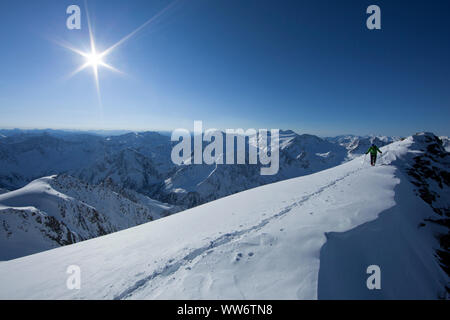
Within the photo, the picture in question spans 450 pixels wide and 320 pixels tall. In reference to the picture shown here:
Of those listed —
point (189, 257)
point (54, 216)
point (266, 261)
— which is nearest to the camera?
point (266, 261)

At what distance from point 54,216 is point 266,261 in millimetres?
50564

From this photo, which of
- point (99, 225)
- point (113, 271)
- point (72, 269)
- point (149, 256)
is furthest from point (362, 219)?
point (99, 225)

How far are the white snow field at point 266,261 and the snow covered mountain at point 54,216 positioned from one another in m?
24.9

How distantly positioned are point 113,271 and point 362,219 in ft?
32.2

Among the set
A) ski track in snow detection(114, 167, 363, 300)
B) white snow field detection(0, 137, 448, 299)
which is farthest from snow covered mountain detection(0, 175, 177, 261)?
ski track in snow detection(114, 167, 363, 300)

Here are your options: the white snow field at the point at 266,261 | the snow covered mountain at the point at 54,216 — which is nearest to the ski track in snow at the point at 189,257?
the white snow field at the point at 266,261

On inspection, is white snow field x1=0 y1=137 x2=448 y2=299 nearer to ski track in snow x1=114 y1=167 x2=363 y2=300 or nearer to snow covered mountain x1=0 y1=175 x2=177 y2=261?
ski track in snow x1=114 y1=167 x2=363 y2=300

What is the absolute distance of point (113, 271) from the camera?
6609mm

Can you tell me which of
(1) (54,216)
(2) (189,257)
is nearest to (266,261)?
(2) (189,257)

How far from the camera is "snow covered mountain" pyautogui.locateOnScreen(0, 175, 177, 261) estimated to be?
25.5m

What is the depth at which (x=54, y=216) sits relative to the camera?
3856cm

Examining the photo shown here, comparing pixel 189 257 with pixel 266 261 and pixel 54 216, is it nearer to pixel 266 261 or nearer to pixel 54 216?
pixel 266 261

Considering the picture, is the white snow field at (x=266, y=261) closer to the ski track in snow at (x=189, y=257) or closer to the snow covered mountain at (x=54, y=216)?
the ski track in snow at (x=189, y=257)
